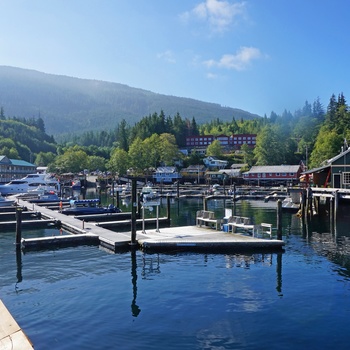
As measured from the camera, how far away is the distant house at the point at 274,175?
115250 mm

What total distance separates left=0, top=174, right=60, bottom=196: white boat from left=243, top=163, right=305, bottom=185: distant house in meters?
56.8

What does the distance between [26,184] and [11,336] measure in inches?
3233

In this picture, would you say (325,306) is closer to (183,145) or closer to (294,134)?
(294,134)

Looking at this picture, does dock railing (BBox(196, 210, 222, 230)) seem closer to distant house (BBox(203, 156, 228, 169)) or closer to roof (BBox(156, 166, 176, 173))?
roof (BBox(156, 166, 176, 173))

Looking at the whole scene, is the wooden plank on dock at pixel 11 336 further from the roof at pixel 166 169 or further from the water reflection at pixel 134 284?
the roof at pixel 166 169

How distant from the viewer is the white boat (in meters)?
86.8

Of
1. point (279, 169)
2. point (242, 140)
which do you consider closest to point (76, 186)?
point (279, 169)

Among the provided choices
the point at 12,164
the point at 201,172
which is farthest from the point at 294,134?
the point at 12,164

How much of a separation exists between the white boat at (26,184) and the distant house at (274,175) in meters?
56.8

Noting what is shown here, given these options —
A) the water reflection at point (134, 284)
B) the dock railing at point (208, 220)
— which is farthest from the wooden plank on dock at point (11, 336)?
the dock railing at point (208, 220)

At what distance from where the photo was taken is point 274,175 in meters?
118

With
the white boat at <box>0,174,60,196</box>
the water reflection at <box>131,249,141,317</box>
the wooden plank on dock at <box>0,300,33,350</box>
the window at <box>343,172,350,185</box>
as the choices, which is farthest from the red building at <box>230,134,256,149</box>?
the wooden plank on dock at <box>0,300,33,350</box>

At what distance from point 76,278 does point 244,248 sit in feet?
38.5

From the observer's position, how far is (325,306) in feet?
57.8
